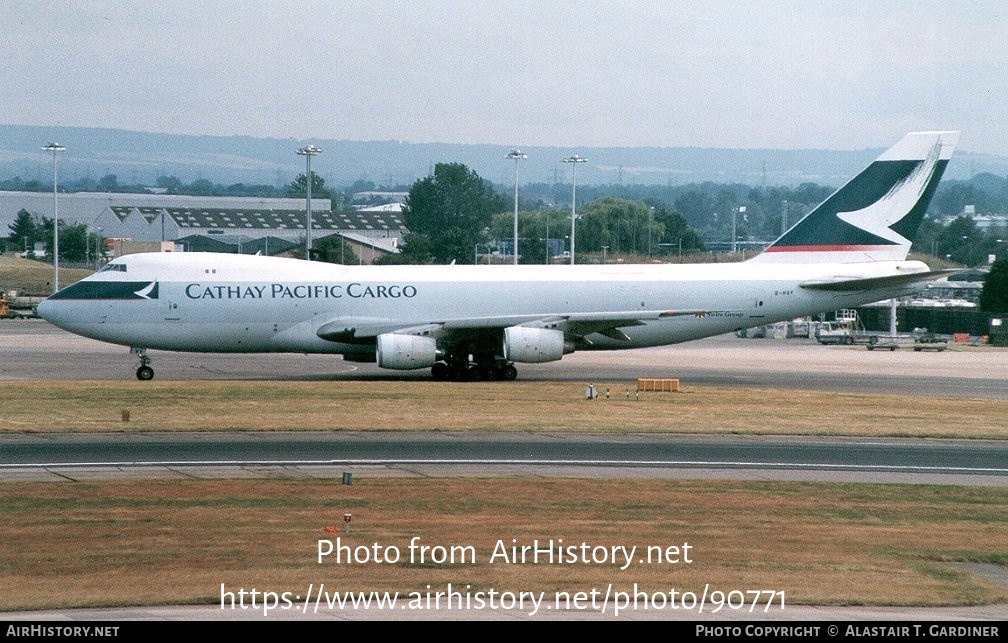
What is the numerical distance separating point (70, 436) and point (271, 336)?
1578cm

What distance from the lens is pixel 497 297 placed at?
49188mm

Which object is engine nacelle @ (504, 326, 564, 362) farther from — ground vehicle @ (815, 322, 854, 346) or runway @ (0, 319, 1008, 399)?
ground vehicle @ (815, 322, 854, 346)

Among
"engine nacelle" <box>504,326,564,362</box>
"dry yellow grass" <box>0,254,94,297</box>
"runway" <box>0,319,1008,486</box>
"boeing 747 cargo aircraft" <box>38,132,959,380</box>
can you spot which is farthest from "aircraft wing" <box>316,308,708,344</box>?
"dry yellow grass" <box>0,254,94,297</box>

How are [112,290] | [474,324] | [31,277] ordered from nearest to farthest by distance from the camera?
1. [112,290]
2. [474,324]
3. [31,277]

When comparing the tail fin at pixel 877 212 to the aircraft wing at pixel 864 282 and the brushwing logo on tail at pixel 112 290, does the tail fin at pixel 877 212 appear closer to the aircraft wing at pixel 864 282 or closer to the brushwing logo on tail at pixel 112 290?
the aircraft wing at pixel 864 282

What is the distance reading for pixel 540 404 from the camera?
39594mm

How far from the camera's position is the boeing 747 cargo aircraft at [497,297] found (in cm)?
4703

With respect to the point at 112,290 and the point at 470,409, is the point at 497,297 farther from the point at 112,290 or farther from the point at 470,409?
the point at 112,290

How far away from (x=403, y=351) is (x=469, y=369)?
11.2ft

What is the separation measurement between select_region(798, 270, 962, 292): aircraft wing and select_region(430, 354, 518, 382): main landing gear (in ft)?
39.8

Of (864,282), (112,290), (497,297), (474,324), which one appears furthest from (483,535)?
(864,282)

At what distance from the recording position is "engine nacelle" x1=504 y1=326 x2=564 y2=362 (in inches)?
1852
